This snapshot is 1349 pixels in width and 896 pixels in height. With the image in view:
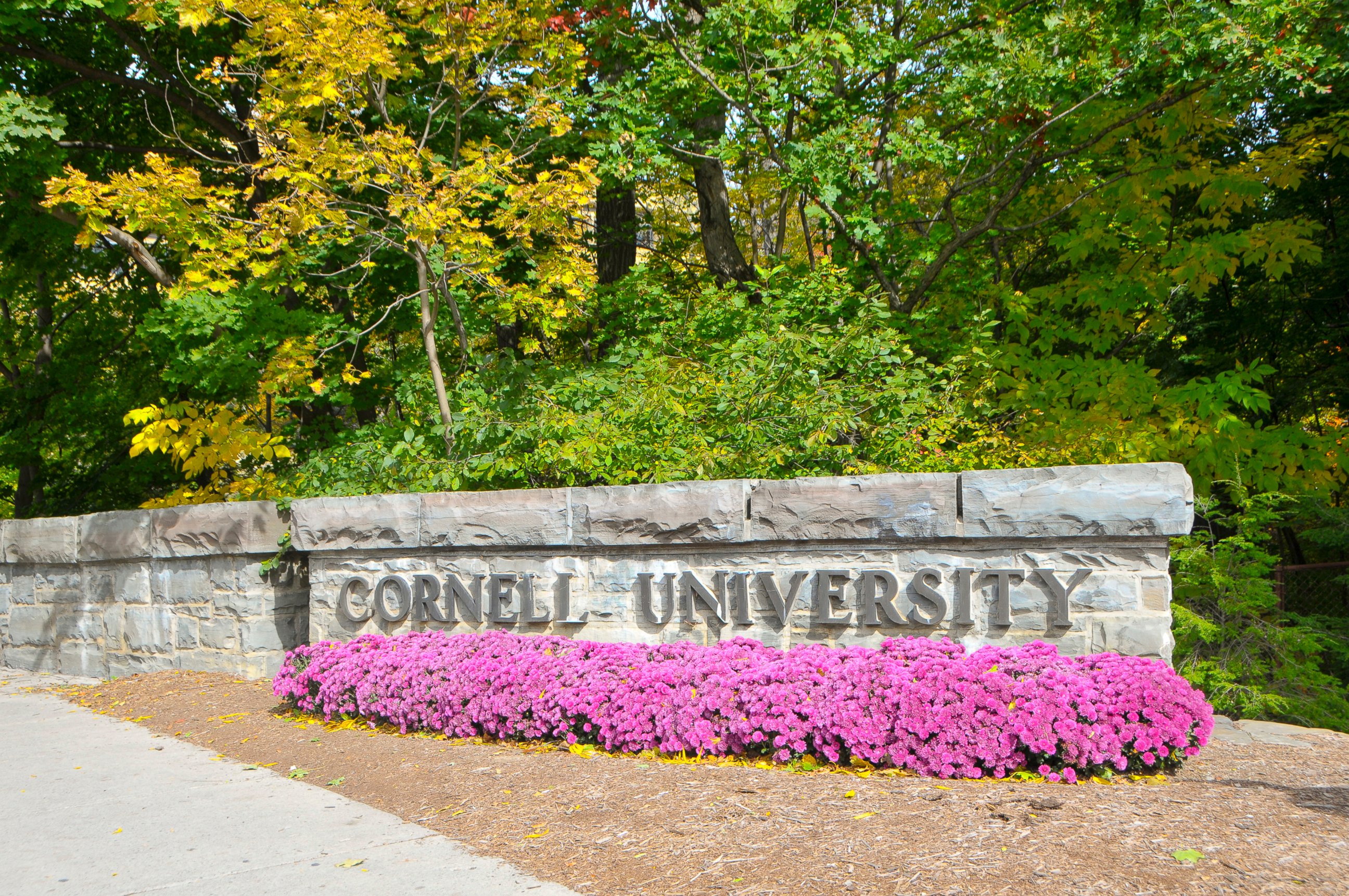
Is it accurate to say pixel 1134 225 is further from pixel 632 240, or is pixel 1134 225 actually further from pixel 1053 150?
pixel 632 240

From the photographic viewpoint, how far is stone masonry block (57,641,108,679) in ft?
28.3

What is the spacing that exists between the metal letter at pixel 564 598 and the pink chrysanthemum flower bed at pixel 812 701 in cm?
24

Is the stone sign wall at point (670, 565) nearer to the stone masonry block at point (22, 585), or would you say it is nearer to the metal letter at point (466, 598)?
the metal letter at point (466, 598)

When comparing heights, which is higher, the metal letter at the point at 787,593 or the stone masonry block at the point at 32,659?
the metal letter at the point at 787,593

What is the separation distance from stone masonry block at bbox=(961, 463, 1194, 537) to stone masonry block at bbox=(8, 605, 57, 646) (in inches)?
317

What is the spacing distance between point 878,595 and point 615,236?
743cm

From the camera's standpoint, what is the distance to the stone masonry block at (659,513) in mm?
5910

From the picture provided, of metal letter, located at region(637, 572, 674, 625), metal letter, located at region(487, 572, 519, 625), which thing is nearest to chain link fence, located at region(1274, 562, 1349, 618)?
metal letter, located at region(637, 572, 674, 625)

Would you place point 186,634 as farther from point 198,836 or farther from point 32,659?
point 198,836

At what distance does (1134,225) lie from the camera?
8992 mm

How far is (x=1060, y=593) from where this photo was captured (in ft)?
17.3

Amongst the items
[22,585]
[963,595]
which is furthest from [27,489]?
[963,595]

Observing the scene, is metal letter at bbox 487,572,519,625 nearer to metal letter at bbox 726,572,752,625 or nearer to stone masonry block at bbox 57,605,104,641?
metal letter at bbox 726,572,752,625

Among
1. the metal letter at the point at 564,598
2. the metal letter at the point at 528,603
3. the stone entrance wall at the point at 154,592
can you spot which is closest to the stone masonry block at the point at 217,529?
the stone entrance wall at the point at 154,592
